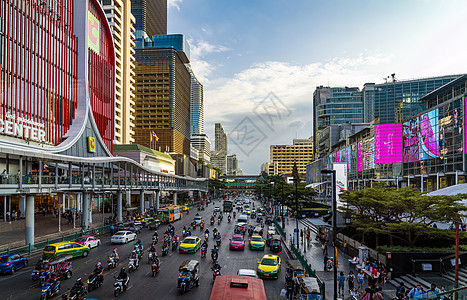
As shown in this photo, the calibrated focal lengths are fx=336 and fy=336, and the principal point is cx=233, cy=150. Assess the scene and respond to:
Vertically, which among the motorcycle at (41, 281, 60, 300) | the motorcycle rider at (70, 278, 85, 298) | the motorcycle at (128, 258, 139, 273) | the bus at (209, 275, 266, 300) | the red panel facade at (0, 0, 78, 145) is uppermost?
the red panel facade at (0, 0, 78, 145)

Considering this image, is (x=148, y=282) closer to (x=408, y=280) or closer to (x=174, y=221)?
(x=408, y=280)

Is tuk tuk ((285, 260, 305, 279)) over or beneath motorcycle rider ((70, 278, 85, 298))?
beneath

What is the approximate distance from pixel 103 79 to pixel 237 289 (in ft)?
227

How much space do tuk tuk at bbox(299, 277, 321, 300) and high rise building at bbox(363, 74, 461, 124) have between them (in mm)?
119495

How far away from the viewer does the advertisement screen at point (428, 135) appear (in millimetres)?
56969

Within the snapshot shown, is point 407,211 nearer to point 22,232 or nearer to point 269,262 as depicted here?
point 269,262

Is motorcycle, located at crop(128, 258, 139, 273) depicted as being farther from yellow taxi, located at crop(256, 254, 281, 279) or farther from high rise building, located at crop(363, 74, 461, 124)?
high rise building, located at crop(363, 74, 461, 124)

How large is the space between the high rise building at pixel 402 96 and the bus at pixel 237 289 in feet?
409

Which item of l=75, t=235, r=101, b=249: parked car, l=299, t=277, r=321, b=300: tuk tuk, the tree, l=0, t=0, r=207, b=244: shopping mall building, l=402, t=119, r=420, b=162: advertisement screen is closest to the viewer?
l=299, t=277, r=321, b=300: tuk tuk

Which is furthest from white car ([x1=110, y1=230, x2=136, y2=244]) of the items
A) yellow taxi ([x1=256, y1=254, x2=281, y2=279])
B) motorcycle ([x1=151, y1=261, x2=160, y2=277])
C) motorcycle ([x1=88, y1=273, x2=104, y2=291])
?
yellow taxi ([x1=256, y1=254, x2=281, y2=279])

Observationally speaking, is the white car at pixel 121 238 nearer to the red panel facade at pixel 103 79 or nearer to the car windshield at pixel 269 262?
the car windshield at pixel 269 262

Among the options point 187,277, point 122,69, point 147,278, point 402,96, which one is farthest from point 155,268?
point 402,96

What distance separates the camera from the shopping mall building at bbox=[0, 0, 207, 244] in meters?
42.5

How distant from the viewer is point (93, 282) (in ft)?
66.9
